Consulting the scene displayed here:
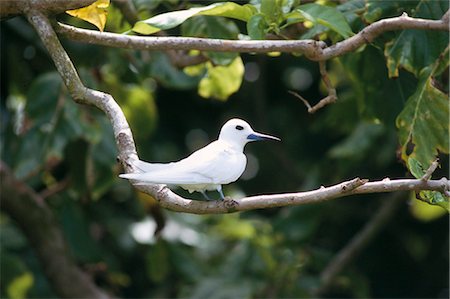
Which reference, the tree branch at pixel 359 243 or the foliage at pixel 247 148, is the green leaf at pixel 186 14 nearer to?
the foliage at pixel 247 148

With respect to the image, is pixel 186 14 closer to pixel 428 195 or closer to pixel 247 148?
pixel 428 195

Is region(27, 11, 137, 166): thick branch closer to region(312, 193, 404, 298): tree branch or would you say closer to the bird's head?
the bird's head

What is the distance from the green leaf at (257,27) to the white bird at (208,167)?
0.97 feet

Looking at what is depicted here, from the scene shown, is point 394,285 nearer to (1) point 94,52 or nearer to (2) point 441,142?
(1) point 94,52

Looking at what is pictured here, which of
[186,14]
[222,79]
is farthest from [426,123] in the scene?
[222,79]

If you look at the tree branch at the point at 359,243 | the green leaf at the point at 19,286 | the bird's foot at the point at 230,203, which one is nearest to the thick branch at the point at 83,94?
the bird's foot at the point at 230,203

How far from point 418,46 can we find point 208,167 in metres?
1.05

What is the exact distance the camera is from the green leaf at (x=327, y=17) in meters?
3.01

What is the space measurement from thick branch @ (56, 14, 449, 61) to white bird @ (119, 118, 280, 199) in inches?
9.2

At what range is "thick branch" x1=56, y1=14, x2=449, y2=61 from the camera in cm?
289

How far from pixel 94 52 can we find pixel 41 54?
58 centimetres

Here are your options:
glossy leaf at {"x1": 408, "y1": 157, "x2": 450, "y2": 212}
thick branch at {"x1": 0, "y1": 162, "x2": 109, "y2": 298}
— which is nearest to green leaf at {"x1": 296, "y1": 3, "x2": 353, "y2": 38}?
glossy leaf at {"x1": 408, "y1": 157, "x2": 450, "y2": 212}

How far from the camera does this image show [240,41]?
2.94 m

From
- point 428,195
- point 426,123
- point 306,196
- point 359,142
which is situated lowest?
point 359,142
